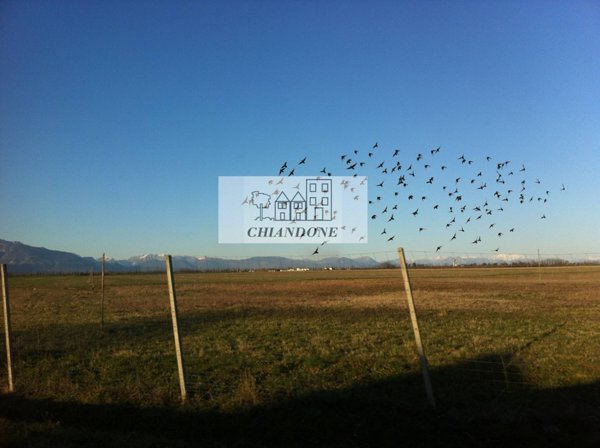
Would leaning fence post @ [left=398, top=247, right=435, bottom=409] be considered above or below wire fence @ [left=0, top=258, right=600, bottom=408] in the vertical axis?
above

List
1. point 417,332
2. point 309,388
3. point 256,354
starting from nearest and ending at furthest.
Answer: point 417,332
point 309,388
point 256,354

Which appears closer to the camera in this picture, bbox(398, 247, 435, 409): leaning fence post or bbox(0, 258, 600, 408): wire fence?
bbox(398, 247, 435, 409): leaning fence post

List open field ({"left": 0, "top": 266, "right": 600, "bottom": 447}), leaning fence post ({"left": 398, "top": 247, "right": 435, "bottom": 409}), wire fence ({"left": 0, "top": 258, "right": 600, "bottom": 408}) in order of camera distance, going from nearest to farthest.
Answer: open field ({"left": 0, "top": 266, "right": 600, "bottom": 447}) → leaning fence post ({"left": 398, "top": 247, "right": 435, "bottom": 409}) → wire fence ({"left": 0, "top": 258, "right": 600, "bottom": 408})

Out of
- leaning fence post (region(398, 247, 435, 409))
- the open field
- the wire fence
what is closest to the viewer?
the open field

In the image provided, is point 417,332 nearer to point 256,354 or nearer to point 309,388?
point 309,388

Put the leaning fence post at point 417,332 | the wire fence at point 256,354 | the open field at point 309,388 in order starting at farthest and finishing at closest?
1. the wire fence at point 256,354
2. the leaning fence post at point 417,332
3. the open field at point 309,388

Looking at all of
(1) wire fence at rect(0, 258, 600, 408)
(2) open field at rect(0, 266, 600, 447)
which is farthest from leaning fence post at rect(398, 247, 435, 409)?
(1) wire fence at rect(0, 258, 600, 408)

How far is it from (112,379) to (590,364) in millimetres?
9935

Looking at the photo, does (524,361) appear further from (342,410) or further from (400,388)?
(342,410)

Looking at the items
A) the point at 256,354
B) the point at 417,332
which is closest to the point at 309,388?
the point at 417,332

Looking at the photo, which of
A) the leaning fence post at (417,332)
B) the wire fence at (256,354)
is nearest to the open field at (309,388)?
the wire fence at (256,354)

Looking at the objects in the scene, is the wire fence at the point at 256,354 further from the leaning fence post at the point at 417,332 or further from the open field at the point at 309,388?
the leaning fence post at the point at 417,332

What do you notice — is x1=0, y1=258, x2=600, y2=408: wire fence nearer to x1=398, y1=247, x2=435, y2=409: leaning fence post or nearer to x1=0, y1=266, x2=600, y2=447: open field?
x1=0, y1=266, x2=600, y2=447: open field

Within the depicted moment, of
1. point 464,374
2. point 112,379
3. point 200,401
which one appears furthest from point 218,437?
point 464,374
